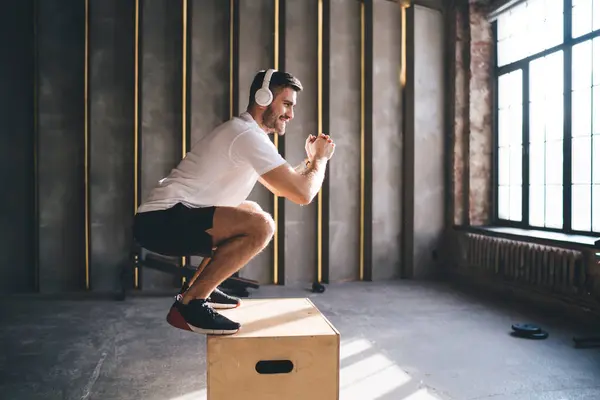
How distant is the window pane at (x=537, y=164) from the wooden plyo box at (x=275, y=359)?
165 inches

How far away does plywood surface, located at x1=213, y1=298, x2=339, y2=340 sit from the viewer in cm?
207

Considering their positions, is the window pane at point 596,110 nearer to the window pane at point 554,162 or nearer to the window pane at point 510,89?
the window pane at point 554,162

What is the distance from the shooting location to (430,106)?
6.64 m

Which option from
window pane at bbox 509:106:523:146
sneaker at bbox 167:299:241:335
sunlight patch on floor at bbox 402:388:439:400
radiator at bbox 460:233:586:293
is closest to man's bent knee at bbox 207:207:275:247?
sneaker at bbox 167:299:241:335

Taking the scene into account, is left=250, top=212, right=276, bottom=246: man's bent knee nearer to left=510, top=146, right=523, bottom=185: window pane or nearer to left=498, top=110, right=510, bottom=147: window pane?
left=510, top=146, right=523, bottom=185: window pane

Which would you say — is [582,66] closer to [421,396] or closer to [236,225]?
[421,396]

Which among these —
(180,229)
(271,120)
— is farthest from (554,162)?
(180,229)

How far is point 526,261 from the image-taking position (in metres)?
5.07

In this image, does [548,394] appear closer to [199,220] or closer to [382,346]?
[382,346]

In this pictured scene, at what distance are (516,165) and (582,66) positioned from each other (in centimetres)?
134

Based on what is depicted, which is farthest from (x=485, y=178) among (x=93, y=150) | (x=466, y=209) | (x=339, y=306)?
(x=93, y=150)

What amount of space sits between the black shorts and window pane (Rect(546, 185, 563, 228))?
4141mm

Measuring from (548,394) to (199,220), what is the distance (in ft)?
6.53

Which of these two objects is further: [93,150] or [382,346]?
[93,150]
